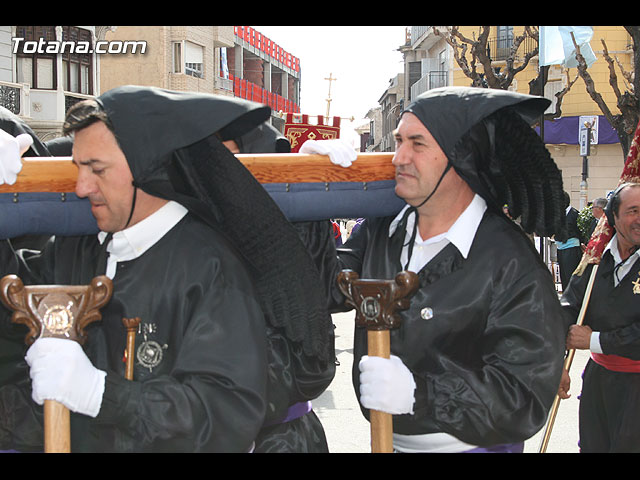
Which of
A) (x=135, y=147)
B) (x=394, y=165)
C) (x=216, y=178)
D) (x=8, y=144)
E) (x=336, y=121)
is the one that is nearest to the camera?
(x=135, y=147)

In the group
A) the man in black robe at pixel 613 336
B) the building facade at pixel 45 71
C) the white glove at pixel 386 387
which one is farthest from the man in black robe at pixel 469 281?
the building facade at pixel 45 71

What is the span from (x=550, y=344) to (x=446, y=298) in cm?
38

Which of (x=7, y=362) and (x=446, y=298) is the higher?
(x=446, y=298)

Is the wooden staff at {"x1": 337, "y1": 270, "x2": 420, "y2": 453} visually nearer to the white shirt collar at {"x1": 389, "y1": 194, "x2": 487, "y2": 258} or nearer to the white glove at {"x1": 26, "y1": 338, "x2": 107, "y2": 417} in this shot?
the white shirt collar at {"x1": 389, "y1": 194, "x2": 487, "y2": 258}

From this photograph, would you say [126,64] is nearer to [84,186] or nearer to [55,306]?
[84,186]

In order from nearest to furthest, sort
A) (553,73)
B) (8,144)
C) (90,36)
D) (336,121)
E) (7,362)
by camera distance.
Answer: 1. (8,144)
2. (7,362)
3. (336,121)
4. (90,36)
5. (553,73)

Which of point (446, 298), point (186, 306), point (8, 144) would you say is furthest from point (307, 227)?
point (8, 144)

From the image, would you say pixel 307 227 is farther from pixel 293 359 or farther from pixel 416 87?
pixel 416 87

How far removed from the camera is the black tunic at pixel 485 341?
2656mm

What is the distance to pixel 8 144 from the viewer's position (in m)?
2.67

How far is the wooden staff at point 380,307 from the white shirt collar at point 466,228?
1.14ft

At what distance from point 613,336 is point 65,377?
298 cm

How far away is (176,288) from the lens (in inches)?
94.1

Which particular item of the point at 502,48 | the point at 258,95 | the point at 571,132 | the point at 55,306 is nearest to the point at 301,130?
the point at 55,306
